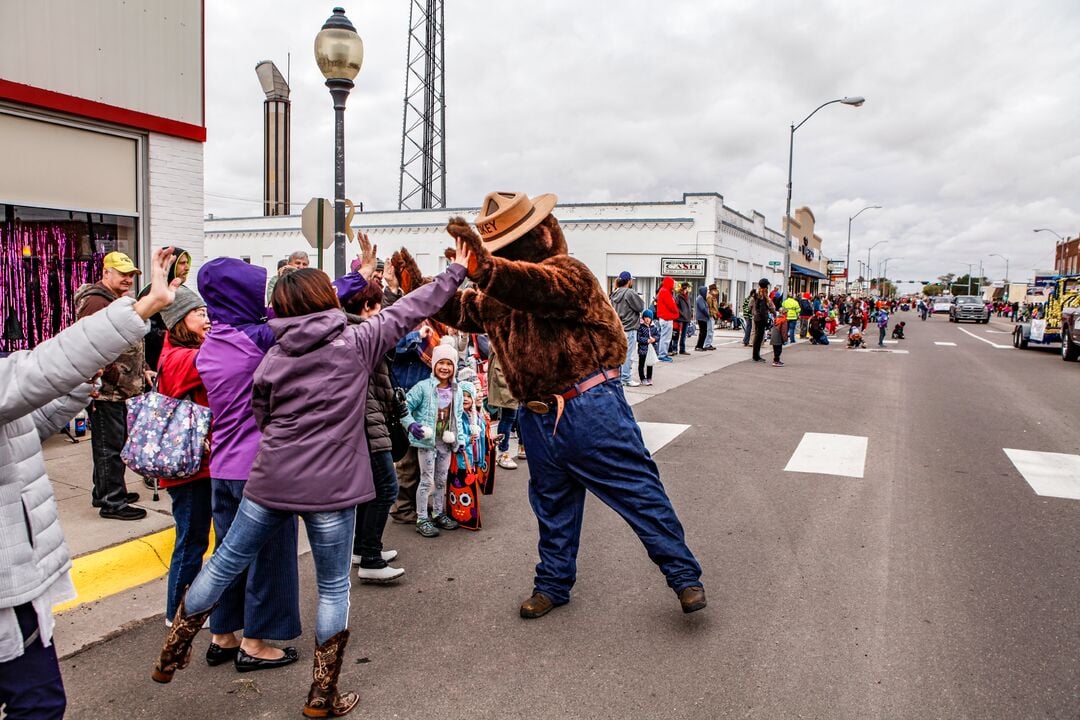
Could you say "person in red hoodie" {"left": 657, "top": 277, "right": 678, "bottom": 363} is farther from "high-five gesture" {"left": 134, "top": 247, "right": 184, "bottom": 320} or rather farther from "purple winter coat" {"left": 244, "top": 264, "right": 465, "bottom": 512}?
"high-five gesture" {"left": 134, "top": 247, "right": 184, "bottom": 320}

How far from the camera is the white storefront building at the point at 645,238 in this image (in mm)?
31125

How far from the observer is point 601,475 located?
149 inches

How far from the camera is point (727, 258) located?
3322 centimetres

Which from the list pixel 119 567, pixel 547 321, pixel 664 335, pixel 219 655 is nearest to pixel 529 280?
pixel 547 321

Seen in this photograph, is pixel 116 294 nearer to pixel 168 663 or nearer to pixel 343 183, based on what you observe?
pixel 343 183

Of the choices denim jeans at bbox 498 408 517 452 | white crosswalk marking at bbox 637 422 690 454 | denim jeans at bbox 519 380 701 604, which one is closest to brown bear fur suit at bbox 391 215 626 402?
denim jeans at bbox 519 380 701 604

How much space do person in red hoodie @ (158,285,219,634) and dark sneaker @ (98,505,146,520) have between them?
1.76 m

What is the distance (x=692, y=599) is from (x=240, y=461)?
221 centimetres

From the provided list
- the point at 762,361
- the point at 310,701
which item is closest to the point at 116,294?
the point at 310,701

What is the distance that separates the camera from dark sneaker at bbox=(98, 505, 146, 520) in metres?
5.16

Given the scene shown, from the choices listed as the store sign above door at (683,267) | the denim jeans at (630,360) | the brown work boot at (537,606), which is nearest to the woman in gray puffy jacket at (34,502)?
the brown work boot at (537,606)

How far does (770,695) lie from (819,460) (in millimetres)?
4654

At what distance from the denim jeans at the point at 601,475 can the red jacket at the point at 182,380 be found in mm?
1522

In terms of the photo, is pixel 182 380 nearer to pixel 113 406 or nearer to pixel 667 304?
pixel 113 406
